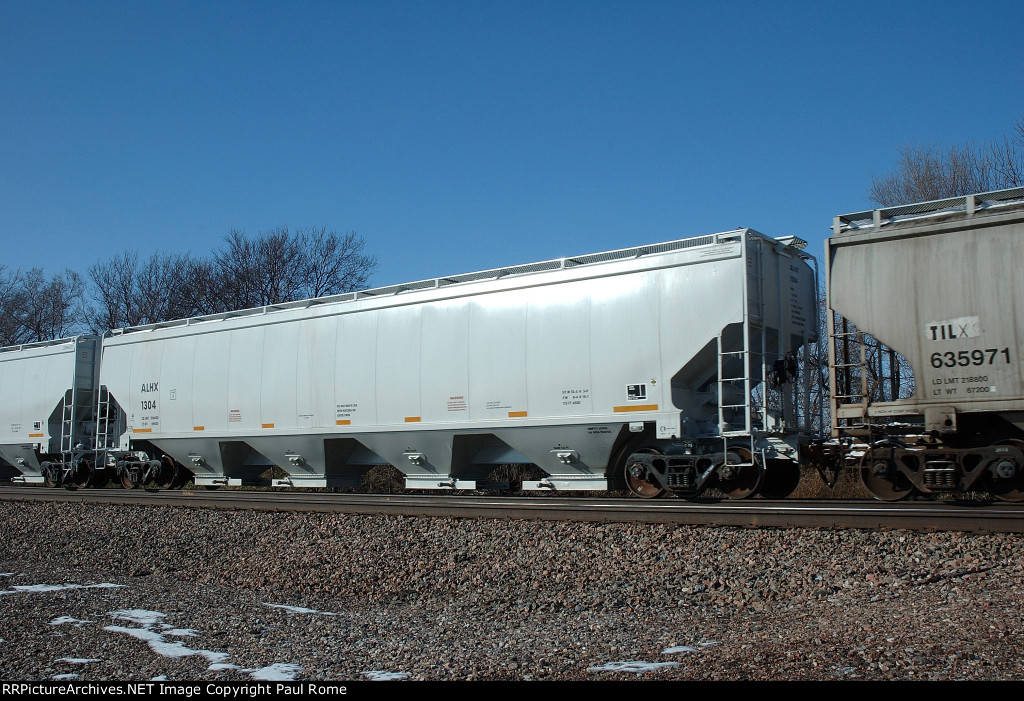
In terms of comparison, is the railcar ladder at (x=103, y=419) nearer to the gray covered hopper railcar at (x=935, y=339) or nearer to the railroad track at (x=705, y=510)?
the railroad track at (x=705, y=510)

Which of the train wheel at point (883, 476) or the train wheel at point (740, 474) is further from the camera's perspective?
the train wheel at point (740, 474)

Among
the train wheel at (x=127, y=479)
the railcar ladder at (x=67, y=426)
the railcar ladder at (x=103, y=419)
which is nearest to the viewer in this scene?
the train wheel at (x=127, y=479)

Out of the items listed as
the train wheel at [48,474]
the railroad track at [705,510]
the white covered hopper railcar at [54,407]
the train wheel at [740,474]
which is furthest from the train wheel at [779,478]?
the train wheel at [48,474]

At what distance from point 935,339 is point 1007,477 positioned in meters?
1.72

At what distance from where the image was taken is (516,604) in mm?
7262

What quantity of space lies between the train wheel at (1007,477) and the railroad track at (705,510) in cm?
19

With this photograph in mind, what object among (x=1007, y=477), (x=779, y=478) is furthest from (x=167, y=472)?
(x=1007, y=477)

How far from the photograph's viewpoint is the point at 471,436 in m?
13.7

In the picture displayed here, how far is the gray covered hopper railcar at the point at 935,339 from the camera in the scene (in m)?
8.91

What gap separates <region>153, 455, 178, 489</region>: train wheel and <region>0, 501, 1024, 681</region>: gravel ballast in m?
7.55

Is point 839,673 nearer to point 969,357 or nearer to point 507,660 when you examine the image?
point 507,660

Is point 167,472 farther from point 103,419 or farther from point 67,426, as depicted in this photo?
point 67,426

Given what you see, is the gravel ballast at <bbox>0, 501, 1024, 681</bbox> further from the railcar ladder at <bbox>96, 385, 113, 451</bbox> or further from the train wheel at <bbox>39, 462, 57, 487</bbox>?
the train wheel at <bbox>39, 462, 57, 487</bbox>

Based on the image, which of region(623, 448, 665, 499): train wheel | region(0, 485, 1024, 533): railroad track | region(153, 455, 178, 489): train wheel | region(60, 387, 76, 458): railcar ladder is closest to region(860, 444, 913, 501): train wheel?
region(0, 485, 1024, 533): railroad track
